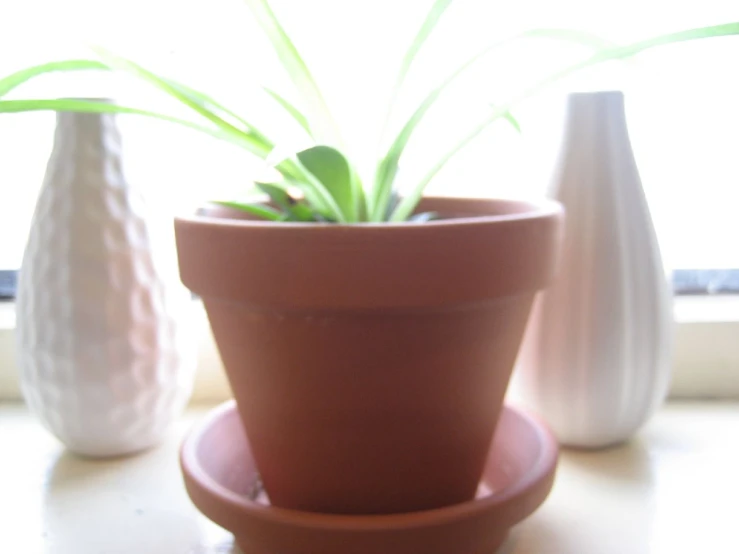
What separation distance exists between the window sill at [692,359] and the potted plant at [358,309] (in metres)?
0.24

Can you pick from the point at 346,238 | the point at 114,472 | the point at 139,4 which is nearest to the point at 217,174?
the point at 139,4

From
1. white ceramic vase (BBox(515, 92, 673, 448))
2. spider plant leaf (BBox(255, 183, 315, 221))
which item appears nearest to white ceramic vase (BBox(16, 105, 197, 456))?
spider plant leaf (BBox(255, 183, 315, 221))

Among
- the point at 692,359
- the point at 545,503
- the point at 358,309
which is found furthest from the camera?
the point at 692,359

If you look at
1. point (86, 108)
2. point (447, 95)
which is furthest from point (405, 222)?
point (447, 95)

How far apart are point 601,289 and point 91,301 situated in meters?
0.34

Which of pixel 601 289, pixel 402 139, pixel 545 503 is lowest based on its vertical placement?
pixel 545 503

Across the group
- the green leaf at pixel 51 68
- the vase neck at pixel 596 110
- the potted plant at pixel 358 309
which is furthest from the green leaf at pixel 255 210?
the vase neck at pixel 596 110

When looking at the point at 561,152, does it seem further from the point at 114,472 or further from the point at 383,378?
the point at 114,472

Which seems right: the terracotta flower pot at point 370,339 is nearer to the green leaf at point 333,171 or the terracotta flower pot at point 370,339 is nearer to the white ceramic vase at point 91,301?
the green leaf at point 333,171

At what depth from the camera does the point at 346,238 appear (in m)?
0.33

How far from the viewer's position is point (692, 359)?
2.04 feet

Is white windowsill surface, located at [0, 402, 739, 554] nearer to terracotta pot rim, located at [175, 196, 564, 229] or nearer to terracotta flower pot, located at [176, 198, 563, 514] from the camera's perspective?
terracotta flower pot, located at [176, 198, 563, 514]

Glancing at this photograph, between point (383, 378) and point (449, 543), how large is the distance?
0.27 ft

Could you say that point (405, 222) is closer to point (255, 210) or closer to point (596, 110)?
point (255, 210)
